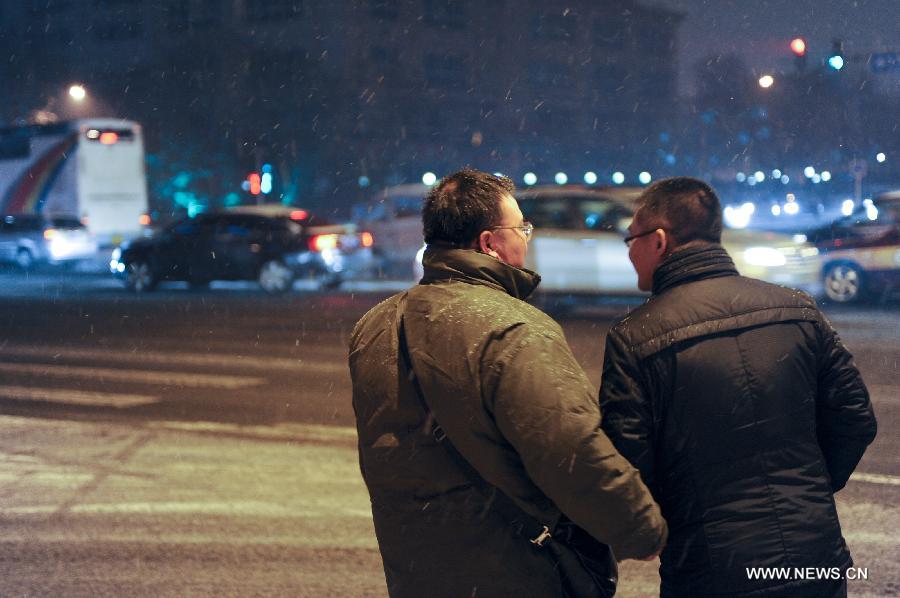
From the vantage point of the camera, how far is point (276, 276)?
2155 centimetres

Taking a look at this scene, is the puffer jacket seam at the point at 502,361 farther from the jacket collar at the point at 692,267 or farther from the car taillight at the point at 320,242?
the car taillight at the point at 320,242

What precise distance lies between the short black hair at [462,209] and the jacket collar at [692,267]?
480mm

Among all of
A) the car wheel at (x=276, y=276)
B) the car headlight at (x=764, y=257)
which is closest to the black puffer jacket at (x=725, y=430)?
the car headlight at (x=764, y=257)

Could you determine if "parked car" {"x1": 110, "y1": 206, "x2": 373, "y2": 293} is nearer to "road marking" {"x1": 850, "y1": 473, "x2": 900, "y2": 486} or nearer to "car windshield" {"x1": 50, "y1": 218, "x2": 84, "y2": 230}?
"car windshield" {"x1": 50, "y1": 218, "x2": 84, "y2": 230}

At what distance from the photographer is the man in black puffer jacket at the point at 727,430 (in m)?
2.56

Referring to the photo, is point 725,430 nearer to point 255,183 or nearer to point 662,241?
point 662,241

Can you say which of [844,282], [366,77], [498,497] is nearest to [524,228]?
[498,497]

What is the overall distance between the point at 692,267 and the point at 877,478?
14.1 ft

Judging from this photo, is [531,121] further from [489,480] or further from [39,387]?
[489,480]

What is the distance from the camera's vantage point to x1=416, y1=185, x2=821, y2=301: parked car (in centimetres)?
1552

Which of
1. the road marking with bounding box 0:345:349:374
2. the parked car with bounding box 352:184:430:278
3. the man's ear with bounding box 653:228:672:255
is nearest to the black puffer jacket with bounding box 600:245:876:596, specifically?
the man's ear with bounding box 653:228:672:255

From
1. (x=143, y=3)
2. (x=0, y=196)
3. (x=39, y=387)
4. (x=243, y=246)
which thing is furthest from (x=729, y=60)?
(x=39, y=387)

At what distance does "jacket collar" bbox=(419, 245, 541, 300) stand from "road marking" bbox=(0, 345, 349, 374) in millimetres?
8565

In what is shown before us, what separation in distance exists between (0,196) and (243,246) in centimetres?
1531
